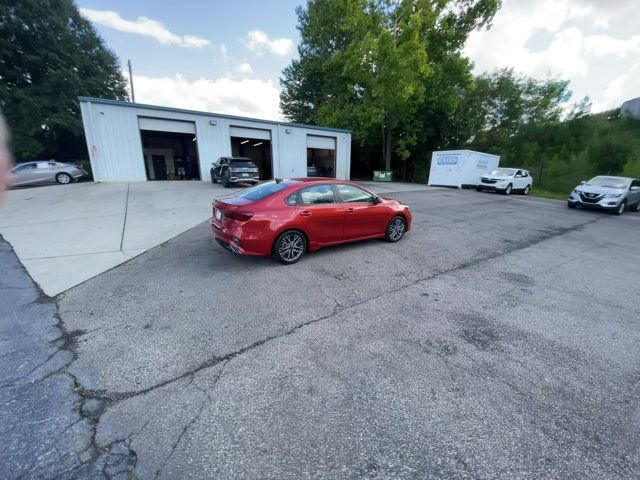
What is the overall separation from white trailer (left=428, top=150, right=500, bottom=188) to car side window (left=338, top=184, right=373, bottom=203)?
49.9 feet

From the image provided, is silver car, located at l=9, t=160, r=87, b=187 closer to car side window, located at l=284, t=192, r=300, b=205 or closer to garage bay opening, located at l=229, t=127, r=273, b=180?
garage bay opening, located at l=229, t=127, r=273, b=180

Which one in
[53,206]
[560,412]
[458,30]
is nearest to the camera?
[560,412]

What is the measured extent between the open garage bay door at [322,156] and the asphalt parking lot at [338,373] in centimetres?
1866

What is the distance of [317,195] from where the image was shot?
5566 millimetres

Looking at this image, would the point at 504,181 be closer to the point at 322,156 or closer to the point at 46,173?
the point at 322,156

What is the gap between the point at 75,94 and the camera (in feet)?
79.3

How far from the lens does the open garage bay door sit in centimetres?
2239

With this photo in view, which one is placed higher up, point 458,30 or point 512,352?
point 458,30

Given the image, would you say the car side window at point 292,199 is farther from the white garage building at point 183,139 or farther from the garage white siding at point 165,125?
the garage white siding at point 165,125

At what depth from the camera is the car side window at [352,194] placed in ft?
19.4

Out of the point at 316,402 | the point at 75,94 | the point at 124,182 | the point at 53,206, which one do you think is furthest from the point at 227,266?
the point at 75,94

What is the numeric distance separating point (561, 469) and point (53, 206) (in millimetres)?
13282

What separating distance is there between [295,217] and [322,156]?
24.1m

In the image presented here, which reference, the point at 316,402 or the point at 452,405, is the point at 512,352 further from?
the point at 316,402
